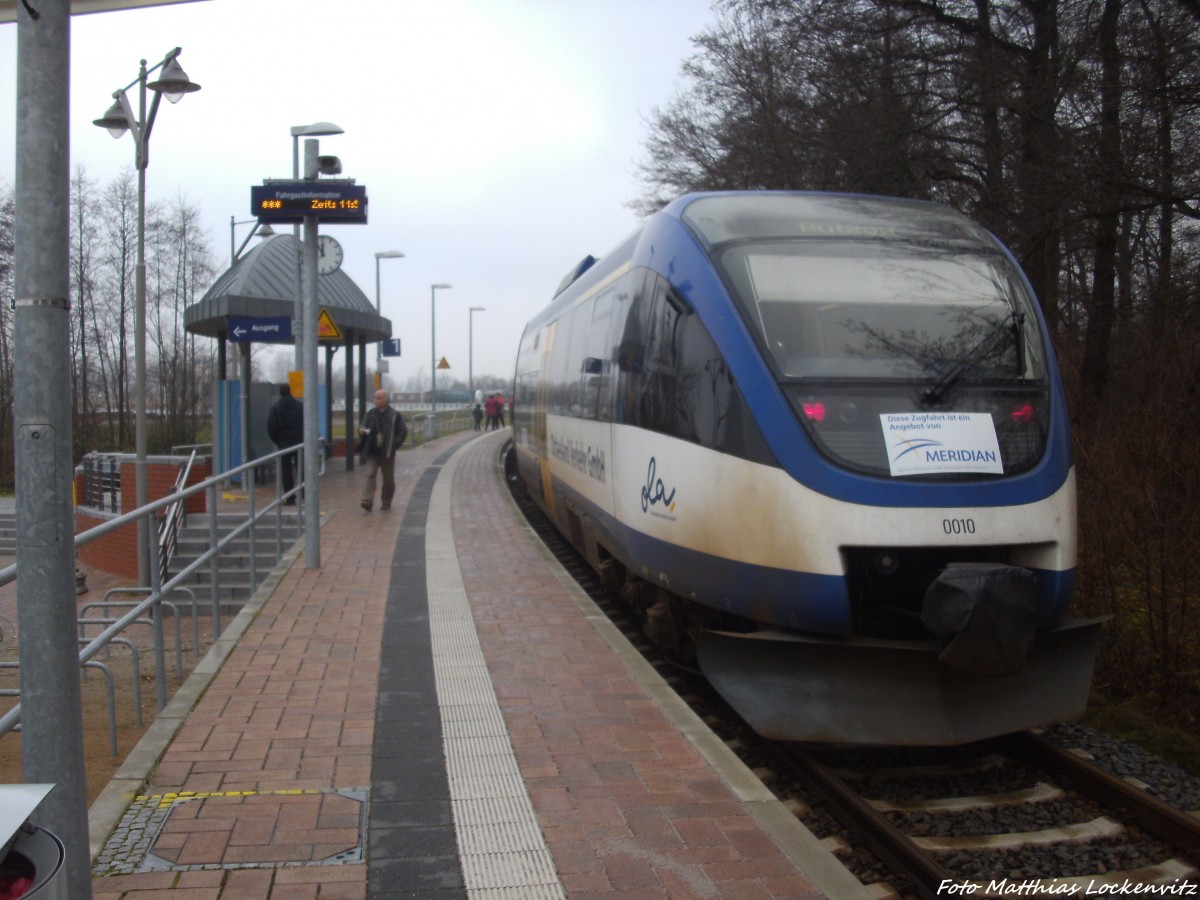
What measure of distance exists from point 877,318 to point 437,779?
10.9 feet

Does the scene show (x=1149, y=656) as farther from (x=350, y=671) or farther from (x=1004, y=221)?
(x=1004, y=221)

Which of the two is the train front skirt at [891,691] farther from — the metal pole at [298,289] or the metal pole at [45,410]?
the metal pole at [298,289]

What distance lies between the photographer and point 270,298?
17.2 m

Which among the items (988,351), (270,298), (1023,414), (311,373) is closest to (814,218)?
(988,351)

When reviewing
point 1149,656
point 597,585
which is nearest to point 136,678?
point 597,585

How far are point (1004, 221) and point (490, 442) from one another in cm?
2557

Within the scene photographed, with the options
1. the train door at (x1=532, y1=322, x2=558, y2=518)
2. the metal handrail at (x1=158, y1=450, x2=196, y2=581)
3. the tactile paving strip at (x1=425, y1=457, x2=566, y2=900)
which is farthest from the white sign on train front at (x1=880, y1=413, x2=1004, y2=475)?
the metal handrail at (x1=158, y1=450, x2=196, y2=581)

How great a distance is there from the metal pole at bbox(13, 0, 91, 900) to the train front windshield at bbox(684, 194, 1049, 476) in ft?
11.5

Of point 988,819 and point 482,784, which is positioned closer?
point 482,784

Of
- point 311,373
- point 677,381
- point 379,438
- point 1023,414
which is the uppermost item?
point 311,373

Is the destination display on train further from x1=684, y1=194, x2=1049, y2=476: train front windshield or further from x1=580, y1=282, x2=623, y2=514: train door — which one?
x1=684, y1=194, x2=1049, y2=476: train front windshield

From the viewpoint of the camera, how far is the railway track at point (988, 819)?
4355 mm

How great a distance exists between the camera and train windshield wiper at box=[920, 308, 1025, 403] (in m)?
5.67

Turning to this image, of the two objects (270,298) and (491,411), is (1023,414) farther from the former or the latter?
(491,411)
